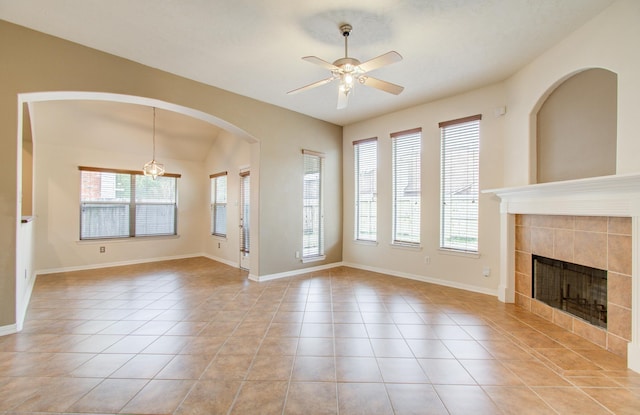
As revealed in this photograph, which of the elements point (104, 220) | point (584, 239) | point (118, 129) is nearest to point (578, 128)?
point (584, 239)

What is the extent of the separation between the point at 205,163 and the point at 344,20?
19.8 ft

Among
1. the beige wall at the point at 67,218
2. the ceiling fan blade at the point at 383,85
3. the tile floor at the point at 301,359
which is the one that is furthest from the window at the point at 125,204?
the ceiling fan blade at the point at 383,85

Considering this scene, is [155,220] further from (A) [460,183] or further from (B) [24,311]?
(A) [460,183]

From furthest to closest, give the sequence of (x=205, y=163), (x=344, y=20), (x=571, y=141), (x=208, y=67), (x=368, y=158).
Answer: (x=205, y=163), (x=368, y=158), (x=208, y=67), (x=571, y=141), (x=344, y=20)

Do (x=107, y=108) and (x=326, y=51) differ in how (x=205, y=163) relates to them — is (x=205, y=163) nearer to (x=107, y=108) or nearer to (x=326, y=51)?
(x=107, y=108)

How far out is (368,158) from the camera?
5848 millimetres

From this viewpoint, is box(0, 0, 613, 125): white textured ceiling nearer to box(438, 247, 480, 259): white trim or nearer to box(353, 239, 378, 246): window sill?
box(438, 247, 480, 259): white trim

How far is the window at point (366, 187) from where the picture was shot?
5.75 metres

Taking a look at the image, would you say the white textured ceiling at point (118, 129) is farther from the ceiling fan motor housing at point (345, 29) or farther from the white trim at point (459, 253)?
the white trim at point (459, 253)

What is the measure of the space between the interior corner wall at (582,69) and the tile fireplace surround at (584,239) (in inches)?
10.3

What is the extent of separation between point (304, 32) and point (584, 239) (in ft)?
11.9

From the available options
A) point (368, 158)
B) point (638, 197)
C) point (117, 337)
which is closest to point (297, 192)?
point (368, 158)

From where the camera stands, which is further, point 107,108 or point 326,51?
point 107,108

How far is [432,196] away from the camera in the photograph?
15.8 ft
